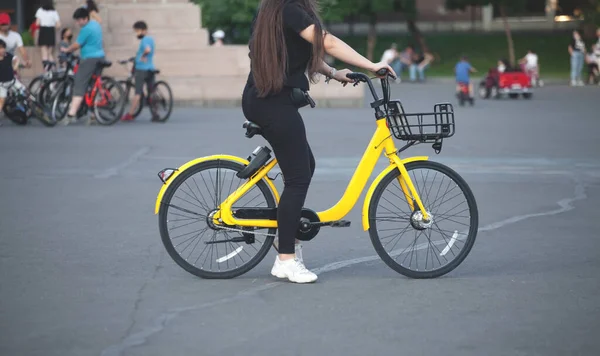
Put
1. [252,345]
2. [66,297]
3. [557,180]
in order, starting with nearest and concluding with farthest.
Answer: [252,345] < [66,297] < [557,180]

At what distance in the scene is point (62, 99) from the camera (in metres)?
20.3

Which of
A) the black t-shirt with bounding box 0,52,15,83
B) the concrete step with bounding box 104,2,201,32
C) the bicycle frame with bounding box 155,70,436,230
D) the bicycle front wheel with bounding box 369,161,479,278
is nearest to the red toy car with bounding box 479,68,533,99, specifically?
the concrete step with bounding box 104,2,201,32

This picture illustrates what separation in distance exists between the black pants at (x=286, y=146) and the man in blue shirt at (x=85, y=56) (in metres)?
12.8

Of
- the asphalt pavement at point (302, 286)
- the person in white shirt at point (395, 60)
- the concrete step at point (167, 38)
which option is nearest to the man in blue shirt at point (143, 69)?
the concrete step at point (167, 38)

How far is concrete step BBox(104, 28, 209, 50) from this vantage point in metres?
27.2

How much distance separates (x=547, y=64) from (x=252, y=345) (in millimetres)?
51476

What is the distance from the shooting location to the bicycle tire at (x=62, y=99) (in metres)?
19.8

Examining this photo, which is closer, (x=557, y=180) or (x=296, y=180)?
(x=296, y=180)

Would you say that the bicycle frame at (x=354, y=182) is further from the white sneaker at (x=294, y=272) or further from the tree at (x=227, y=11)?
the tree at (x=227, y=11)

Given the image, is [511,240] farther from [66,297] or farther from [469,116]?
[469,116]

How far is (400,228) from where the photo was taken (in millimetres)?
7238

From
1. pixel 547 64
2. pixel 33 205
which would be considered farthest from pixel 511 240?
pixel 547 64

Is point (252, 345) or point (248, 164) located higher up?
point (248, 164)

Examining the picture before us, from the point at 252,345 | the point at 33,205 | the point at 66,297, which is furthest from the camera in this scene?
the point at 33,205
